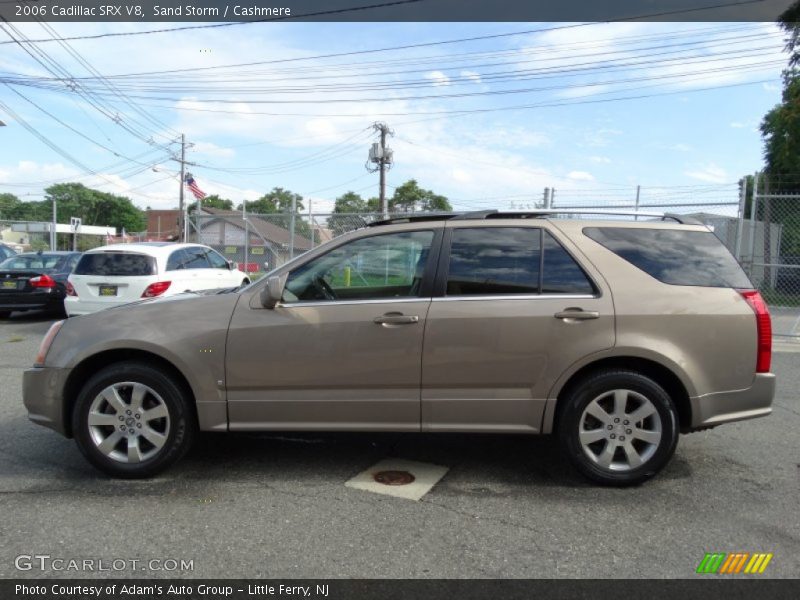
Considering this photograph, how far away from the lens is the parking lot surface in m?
2.86

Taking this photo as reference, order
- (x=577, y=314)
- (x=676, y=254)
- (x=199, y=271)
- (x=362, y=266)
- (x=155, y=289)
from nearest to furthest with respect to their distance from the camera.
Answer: (x=577, y=314) → (x=676, y=254) → (x=362, y=266) → (x=155, y=289) → (x=199, y=271)

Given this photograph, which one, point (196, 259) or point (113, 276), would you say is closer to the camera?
point (113, 276)

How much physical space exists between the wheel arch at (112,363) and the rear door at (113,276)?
5368 millimetres

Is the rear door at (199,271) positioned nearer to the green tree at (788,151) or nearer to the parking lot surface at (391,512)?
the parking lot surface at (391,512)

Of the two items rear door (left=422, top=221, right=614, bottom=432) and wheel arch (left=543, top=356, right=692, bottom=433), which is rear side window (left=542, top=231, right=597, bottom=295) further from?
wheel arch (left=543, top=356, right=692, bottom=433)

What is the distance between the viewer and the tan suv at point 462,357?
11.9 ft

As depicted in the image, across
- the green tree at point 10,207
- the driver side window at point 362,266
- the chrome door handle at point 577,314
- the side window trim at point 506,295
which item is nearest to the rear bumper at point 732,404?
the chrome door handle at point 577,314

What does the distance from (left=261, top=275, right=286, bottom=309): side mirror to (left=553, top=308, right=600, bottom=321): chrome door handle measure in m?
1.77

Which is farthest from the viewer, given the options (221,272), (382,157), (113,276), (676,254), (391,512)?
(382,157)

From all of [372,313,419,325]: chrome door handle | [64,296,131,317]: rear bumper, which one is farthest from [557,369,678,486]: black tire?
[64,296,131,317]: rear bumper

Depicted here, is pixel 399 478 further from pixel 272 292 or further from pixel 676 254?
pixel 676 254

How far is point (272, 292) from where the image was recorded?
3.68m

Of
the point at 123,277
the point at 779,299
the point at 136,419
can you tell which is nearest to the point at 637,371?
the point at 136,419

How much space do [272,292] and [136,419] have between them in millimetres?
1232
